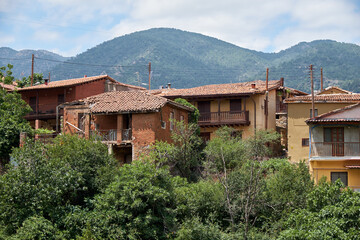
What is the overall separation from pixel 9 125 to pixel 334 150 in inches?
826

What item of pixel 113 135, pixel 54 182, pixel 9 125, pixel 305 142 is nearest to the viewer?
pixel 54 182

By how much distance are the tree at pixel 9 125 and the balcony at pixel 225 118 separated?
13321mm

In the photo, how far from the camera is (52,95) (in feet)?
141

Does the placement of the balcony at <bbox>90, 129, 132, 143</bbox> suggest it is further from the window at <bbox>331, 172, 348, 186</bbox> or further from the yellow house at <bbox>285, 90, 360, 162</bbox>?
the window at <bbox>331, 172, 348, 186</bbox>

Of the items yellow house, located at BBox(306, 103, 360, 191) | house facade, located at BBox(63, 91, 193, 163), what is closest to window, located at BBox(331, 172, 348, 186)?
yellow house, located at BBox(306, 103, 360, 191)

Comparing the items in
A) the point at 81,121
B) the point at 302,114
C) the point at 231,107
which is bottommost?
the point at 81,121

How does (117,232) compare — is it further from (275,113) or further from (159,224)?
(275,113)

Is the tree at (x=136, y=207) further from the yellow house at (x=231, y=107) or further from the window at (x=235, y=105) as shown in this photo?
the window at (x=235, y=105)

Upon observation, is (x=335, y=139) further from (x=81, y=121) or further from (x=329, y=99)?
(x=81, y=121)

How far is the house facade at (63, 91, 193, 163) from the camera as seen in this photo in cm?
3072

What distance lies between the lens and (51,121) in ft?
139

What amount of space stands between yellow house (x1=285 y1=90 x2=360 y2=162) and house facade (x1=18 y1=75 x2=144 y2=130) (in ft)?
55.2

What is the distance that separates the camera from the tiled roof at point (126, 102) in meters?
30.9

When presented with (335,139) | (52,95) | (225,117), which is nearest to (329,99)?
(335,139)
